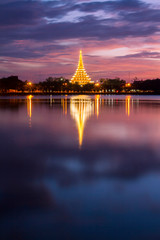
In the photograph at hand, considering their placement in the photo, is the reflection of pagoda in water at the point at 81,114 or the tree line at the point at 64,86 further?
the tree line at the point at 64,86

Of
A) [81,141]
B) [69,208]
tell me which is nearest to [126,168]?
[69,208]

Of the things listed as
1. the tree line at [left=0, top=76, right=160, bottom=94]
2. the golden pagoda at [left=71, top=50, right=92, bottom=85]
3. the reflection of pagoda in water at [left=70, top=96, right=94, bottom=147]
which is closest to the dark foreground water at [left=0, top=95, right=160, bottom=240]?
the reflection of pagoda in water at [left=70, top=96, right=94, bottom=147]

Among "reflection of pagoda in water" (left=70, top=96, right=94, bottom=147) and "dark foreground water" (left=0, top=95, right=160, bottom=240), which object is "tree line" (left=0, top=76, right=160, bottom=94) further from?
"dark foreground water" (left=0, top=95, right=160, bottom=240)

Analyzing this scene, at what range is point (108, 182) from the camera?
6.57m

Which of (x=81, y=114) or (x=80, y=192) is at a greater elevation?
(x=81, y=114)

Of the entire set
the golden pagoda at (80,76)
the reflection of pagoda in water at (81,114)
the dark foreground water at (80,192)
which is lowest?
the dark foreground water at (80,192)

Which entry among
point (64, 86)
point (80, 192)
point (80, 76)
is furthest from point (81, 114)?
point (80, 76)

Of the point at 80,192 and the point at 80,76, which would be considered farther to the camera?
the point at 80,76

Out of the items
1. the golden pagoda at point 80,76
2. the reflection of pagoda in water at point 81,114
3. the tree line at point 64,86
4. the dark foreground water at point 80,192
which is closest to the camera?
the dark foreground water at point 80,192

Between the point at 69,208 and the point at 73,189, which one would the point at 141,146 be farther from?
the point at 69,208

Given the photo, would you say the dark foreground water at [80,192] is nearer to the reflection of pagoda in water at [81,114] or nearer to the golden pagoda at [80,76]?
the reflection of pagoda in water at [81,114]

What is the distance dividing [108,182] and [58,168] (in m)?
1.69

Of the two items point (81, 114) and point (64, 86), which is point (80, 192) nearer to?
point (81, 114)

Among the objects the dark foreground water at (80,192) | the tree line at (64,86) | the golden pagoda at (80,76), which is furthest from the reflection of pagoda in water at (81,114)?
the golden pagoda at (80,76)
